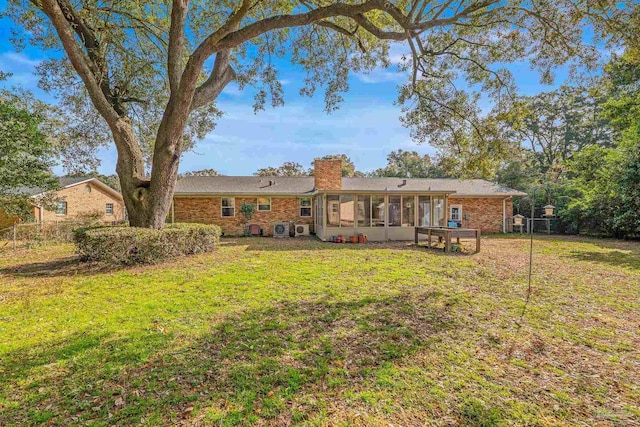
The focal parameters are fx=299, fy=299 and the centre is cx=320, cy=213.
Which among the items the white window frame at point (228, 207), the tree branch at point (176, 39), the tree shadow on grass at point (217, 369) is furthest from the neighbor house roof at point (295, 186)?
the tree shadow on grass at point (217, 369)

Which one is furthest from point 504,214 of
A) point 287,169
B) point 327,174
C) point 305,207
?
Answer: point 287,169

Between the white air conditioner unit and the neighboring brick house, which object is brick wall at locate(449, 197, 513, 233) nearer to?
the white air conditioner unit

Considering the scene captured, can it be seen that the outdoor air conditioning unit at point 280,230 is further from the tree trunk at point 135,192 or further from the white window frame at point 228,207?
the tree trunk at point 135,192

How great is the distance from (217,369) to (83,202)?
74.9 ft

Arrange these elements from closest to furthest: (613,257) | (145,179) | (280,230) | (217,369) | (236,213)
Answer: (217,369) < (145,179) < (613,257) < (280,230) < (236,213)

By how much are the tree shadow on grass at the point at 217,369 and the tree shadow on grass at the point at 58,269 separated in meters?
4.61

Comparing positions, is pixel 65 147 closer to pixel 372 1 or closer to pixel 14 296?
pixel 14 296

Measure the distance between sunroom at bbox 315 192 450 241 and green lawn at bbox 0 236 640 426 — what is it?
696 cm

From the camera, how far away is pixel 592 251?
11367 millimetres

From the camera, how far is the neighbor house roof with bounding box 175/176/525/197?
1680 cm

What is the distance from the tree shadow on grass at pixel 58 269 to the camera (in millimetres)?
7448

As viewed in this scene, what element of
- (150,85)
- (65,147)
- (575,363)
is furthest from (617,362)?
(65,147)

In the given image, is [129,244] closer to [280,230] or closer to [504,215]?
[280,230]

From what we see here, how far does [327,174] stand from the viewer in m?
16.3
